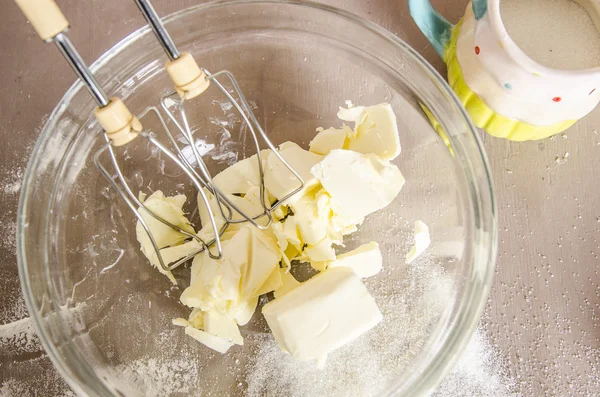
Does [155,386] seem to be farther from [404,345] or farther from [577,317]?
[577,317]

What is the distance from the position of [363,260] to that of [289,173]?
6.0 inches

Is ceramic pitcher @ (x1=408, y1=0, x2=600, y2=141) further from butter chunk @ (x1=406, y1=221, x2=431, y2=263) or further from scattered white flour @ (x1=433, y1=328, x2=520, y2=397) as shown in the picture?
scattered white flour @ (x1=433, y1=328, x2=520, y2=397)

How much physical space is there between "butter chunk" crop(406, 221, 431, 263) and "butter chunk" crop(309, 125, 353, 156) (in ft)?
0.51

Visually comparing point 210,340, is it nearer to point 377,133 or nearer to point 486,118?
point 377,133

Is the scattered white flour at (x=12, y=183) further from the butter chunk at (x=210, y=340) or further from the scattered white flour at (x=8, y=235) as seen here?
the butter chunk at (x=210, y=340)

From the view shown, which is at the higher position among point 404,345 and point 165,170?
point 165,170

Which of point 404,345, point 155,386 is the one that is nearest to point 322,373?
point 404,345

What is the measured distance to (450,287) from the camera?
693 mm

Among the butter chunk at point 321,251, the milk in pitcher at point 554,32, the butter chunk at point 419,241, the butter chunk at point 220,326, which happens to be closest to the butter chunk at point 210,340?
the butter chunk at point 220,326

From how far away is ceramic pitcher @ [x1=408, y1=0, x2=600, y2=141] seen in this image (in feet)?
1.86

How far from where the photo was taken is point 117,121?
46 cm

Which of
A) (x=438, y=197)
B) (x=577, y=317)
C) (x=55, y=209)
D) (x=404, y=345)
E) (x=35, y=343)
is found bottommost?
(x=577, y=317)

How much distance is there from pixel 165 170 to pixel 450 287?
17.3 inches

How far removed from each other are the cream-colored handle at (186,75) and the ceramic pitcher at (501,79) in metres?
0.33
